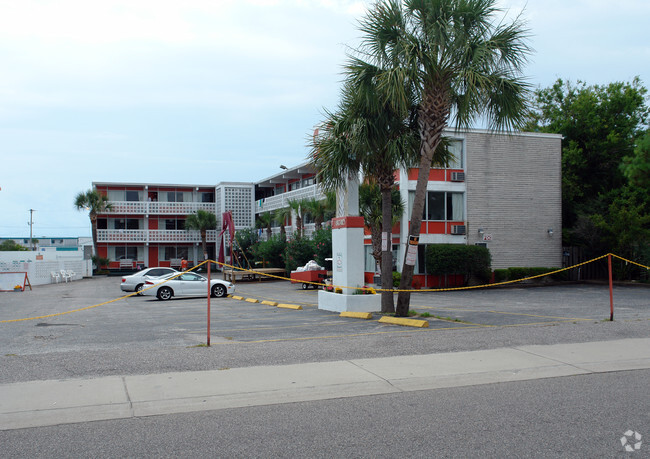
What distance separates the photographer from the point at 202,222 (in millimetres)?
57219

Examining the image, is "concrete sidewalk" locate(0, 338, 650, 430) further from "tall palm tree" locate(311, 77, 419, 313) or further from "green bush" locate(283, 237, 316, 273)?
"green bush" locate(283, 237, 316, 273)

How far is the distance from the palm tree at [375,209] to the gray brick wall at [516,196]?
4.83 metres

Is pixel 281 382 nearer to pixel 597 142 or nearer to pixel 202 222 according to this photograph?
pixel 597 142

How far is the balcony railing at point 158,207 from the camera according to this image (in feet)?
190

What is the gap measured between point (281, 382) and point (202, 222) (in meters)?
51.1

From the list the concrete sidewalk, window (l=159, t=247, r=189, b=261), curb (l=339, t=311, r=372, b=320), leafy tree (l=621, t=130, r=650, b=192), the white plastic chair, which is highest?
leafy tree (l=621, t=130, r=650, b=192)

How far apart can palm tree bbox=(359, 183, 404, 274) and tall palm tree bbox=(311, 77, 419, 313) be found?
36.1ft

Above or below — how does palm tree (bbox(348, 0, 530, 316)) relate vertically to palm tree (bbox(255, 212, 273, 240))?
above

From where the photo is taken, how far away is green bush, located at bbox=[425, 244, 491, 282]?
2997 centimetres

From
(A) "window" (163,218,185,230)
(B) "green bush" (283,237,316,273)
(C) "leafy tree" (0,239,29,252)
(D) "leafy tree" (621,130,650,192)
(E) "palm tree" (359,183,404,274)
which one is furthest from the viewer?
(A) "window" (163,218,185,230)

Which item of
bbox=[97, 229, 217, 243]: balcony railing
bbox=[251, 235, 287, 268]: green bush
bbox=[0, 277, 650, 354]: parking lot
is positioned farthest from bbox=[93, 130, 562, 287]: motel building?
bbox=[97, 229, 217, 243]: balcony railing

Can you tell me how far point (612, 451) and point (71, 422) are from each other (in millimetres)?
5433

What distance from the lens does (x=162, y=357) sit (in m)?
9.27

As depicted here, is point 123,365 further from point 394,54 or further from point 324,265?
point 324,265
